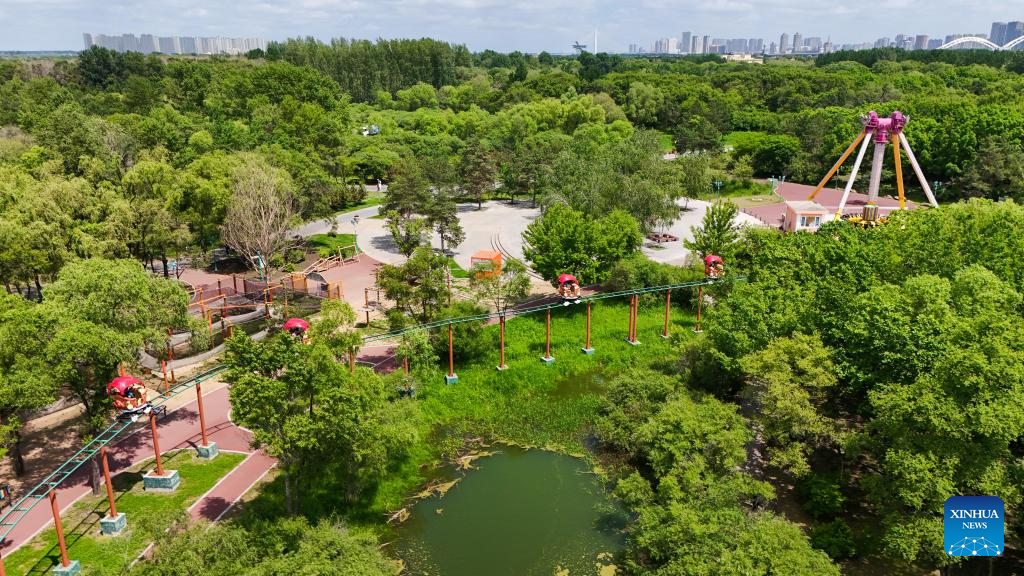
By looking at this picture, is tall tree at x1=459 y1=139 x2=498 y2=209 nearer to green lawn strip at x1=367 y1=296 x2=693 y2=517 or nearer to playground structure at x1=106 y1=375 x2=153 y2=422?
green lawn strip at x1=367 y1=296 x2=693 y2=517

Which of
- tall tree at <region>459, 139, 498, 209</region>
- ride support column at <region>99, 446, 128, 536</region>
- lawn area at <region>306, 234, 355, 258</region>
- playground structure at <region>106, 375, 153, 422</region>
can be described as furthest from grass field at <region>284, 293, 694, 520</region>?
tall tree at <region>459, 139, 498, 209</region>

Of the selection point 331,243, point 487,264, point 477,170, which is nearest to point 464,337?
point 487,264

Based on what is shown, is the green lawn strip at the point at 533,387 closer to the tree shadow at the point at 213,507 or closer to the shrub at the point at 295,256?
the tree shadow at the point at 213,507

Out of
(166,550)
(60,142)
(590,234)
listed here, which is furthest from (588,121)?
(166,550)

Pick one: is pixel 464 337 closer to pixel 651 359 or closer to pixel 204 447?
pixel 651 359

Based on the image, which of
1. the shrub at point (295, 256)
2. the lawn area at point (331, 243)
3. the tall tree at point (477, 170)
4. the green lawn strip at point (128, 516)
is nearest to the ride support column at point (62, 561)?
the green lawn strip at point (128, 516)

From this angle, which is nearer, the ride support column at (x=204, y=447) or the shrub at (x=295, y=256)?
the ride support column at (x=204, y=447)

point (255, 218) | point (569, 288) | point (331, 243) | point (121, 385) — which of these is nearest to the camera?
point (121, 385)
